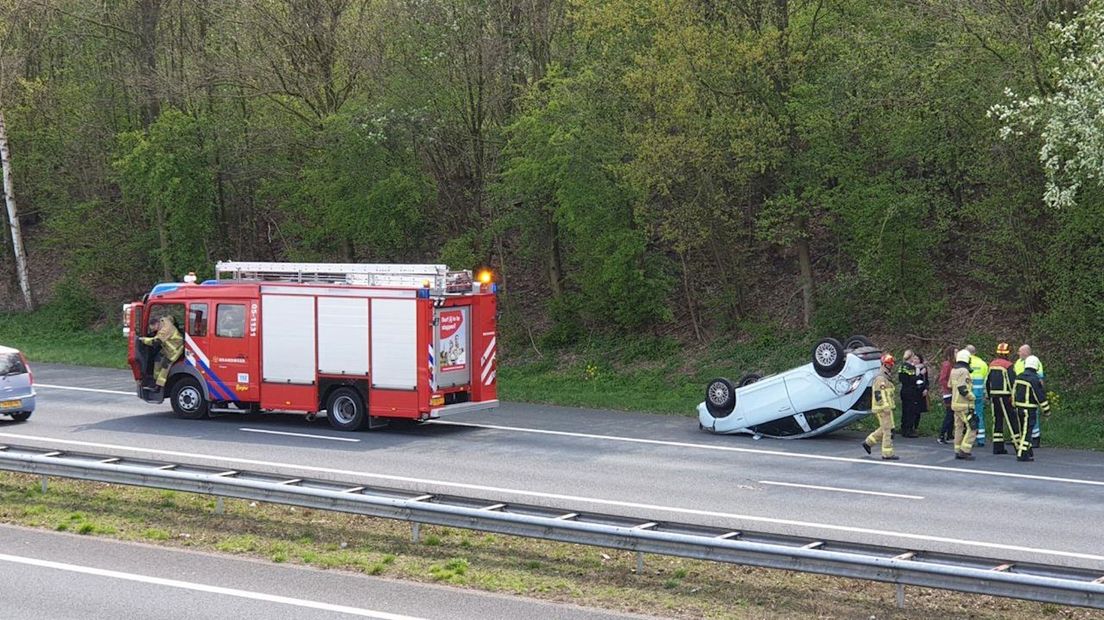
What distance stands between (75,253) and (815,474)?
98.6 ft

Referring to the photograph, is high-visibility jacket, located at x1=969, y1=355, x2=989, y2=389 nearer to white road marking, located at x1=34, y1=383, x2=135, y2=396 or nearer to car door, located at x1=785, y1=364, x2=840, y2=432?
car door, located at x1=785, y1=364, x2=840, y2=432

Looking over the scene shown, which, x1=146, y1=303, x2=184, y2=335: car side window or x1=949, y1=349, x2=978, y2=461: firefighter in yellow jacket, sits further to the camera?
x1=146, y1=303, x2=184, y2=335: car side window

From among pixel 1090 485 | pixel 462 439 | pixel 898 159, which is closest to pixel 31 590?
pixel 462 439

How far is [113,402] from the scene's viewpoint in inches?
983

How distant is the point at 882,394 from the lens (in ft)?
59.2

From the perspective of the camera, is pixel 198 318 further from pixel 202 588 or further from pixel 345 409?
pixel 202 588

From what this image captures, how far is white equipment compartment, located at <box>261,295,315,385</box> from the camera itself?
21281mm

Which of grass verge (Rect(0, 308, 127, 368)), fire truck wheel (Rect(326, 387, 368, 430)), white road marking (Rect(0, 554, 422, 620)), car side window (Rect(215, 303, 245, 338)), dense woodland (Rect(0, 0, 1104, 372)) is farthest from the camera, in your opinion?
grass verge (Rect(0, 308, 127, 368))

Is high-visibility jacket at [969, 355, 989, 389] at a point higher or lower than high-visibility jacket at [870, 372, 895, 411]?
higher

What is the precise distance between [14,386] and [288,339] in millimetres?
5006

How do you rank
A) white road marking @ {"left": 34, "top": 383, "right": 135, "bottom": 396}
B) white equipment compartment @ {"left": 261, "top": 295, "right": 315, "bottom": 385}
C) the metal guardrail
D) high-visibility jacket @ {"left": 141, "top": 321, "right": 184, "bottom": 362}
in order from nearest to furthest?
1. the metal guardrail
2. white equipment compartment @ {"left": 261, "top": 295, "right": 315, "bottom": 385}
3. high-visibility jacket @ {"left": 141, "top": 321, "right": 184, "bottom": 362}
4. white road marking @ {"left": 34, "top": 383, "right": 135, "bottom": 396}

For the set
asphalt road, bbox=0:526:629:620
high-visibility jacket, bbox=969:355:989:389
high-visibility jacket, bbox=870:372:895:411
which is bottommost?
asphalt road, bbox=0:526:629:620

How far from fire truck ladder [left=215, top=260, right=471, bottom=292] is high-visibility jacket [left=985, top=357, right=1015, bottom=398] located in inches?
340

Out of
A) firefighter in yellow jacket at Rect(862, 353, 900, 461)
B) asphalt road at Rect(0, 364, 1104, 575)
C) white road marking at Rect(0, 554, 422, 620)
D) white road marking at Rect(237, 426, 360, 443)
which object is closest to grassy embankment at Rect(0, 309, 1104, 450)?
asphalt road at Rect(0, 364, 1104, 575)
